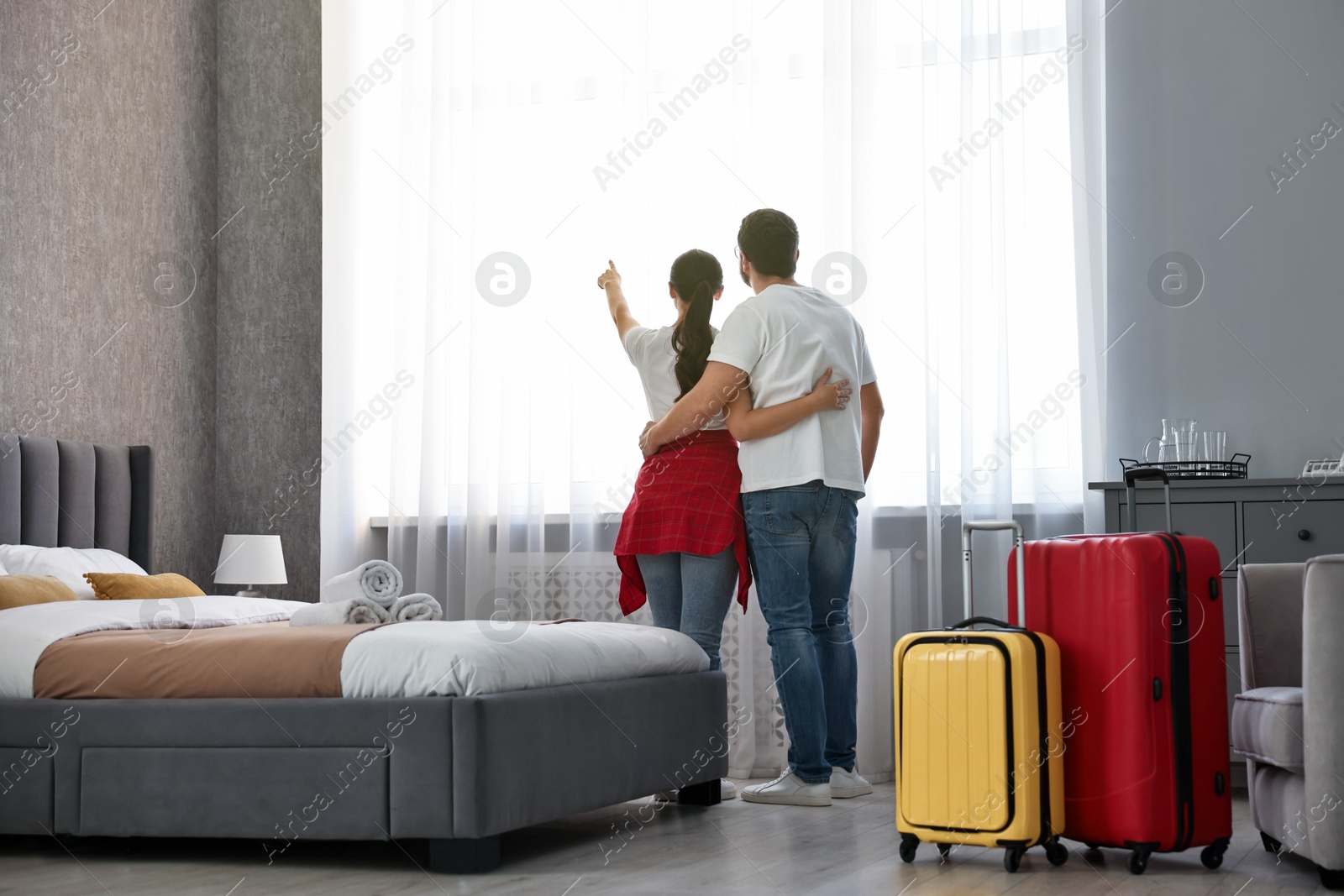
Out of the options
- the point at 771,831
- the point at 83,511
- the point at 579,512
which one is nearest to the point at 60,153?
the point at 83,511

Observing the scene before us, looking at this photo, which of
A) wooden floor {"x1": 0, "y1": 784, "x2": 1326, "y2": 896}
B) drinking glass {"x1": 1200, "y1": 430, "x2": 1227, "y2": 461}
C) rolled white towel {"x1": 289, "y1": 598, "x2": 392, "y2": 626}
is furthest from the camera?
drinking glass {"x1": 1200, "y1": 430, "x2": 1227, "y2": 461}

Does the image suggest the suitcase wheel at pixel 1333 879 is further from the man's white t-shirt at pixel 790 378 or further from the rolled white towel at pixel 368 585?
the rolled white towel at pixel 368 585

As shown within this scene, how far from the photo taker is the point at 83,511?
433 centimetres

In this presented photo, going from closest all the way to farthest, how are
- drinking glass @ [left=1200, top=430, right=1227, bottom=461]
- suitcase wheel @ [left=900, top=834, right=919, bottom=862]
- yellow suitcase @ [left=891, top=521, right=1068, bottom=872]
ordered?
yellow suitcase @ [left=891, top=521, right=1068, bottom=872]
suitcase wheel @ [left=900, top=834, right=919, bottom=862]
drinking glass @ [left=1200, top=430, right=1227, bottom=461]

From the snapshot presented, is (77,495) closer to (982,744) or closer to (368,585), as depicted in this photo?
(368,585)

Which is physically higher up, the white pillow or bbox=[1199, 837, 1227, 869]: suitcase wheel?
the white pillow

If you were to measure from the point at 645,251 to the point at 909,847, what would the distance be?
106 inches

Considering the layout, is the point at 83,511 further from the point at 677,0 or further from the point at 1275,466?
the point at 1275,466

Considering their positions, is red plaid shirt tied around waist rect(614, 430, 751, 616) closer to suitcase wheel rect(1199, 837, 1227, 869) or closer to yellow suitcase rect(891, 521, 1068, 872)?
yellow suitcase rect(891, 521, 1068, 872)

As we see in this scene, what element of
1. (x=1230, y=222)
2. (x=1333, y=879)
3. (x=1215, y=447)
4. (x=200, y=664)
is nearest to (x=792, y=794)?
(x=1333, y=879)

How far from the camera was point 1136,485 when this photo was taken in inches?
150

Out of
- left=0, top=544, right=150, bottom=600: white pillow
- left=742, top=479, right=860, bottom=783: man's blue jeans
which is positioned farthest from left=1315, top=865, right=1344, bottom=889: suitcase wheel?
left=0, top=544, right=150, bottom=600: white pillow

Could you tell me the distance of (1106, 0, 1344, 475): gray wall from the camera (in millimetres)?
4207

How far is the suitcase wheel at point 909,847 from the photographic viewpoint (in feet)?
8.34
